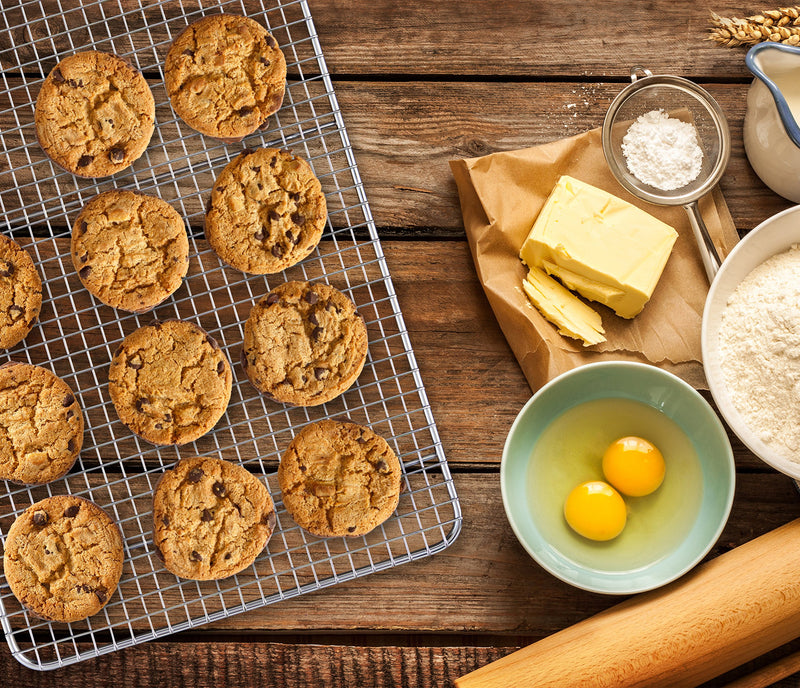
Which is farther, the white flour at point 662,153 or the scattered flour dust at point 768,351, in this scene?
the white flour at point 662,153

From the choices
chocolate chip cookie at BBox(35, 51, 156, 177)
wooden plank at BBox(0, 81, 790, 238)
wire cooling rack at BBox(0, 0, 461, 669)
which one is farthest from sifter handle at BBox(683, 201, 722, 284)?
chocolate chip cookie at BBox(35, 51, 156, 177)

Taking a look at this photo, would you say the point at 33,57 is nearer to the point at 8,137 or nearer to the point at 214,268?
the point at 8,137

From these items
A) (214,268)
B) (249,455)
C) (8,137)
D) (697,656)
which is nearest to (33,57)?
(8,137)

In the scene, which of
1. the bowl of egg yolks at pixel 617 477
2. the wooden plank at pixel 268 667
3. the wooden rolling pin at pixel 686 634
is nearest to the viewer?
the wooden rolling pin at pixel 686 634

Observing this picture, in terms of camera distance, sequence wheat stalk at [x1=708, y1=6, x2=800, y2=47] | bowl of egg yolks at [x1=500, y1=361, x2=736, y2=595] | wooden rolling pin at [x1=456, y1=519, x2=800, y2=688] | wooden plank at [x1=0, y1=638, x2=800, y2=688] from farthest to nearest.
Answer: wheat stalk at [x1=708, y1=6, x2=800, y2=47] → wooden plank at [x1=0, y1=638, x2=800, y2=688] → bowl of egg yolks at [x1=500, y1=361, x2=736, y2=595] → wooden rolling pin at [x1=456, y1=519, x2=800, y2=688]

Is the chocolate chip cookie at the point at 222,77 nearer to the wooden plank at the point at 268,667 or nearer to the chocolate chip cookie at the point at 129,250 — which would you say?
the chocolate chip cookie at the point at 129,250

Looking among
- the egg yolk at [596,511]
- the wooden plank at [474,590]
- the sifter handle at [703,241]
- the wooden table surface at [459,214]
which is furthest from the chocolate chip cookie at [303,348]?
the sifter handle at [703,241]

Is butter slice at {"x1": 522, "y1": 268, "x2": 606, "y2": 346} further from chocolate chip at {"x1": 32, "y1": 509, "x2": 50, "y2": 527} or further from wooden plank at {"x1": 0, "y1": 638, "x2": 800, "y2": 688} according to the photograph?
chocolate chip at {"x1": 32, "y1": 509, "x2": 50, "y2": 527}
